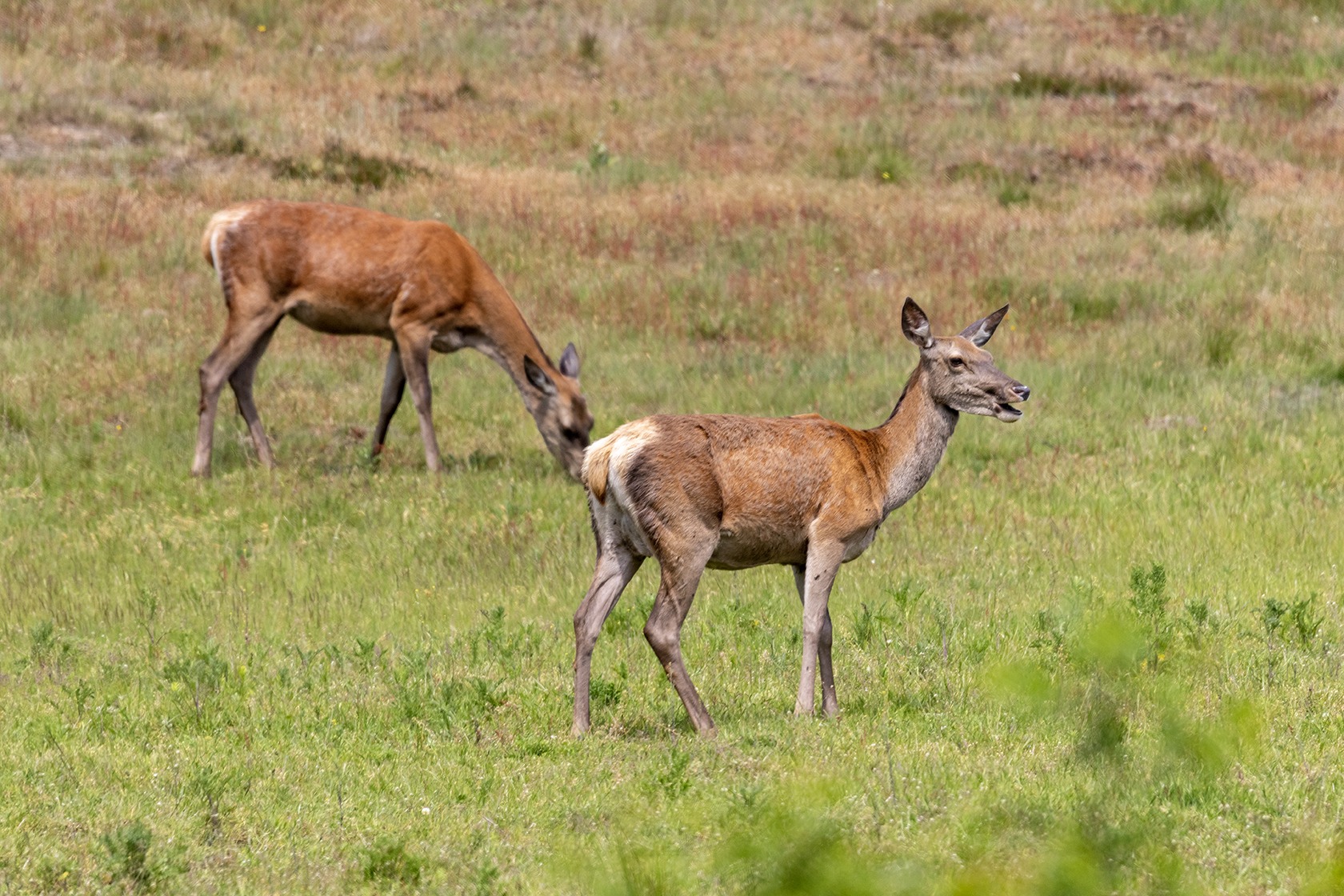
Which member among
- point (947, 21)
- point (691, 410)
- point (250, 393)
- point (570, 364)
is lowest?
point (691, 410)

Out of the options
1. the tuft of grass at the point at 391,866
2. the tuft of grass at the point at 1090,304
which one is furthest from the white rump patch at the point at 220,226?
the tuft of grass at the point at 391,866

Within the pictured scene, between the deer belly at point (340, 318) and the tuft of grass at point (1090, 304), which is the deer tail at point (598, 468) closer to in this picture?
the deer belly at point (340, 318)

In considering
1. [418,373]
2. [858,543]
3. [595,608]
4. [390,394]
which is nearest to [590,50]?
[390,394]

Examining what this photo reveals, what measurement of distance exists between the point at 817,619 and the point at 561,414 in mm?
6332

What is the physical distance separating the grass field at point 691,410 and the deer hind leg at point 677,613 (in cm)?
18

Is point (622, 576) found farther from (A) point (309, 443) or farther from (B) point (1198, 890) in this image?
(A) point (309, 443)

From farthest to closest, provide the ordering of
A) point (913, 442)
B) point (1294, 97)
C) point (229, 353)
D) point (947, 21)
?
point (947, 21) < point (1294, 97) < point (229, 353) < point (913, 442)

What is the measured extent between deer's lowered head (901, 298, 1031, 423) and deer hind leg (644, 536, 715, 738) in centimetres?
156

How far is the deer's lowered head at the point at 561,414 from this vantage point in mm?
13445

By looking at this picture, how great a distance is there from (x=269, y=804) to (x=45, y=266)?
13714mm

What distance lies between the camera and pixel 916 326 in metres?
8.04

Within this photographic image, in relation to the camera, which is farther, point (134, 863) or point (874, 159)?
point (874, 159)

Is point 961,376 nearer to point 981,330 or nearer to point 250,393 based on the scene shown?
point 981,330

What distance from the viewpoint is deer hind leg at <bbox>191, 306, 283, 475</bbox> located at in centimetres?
1349
